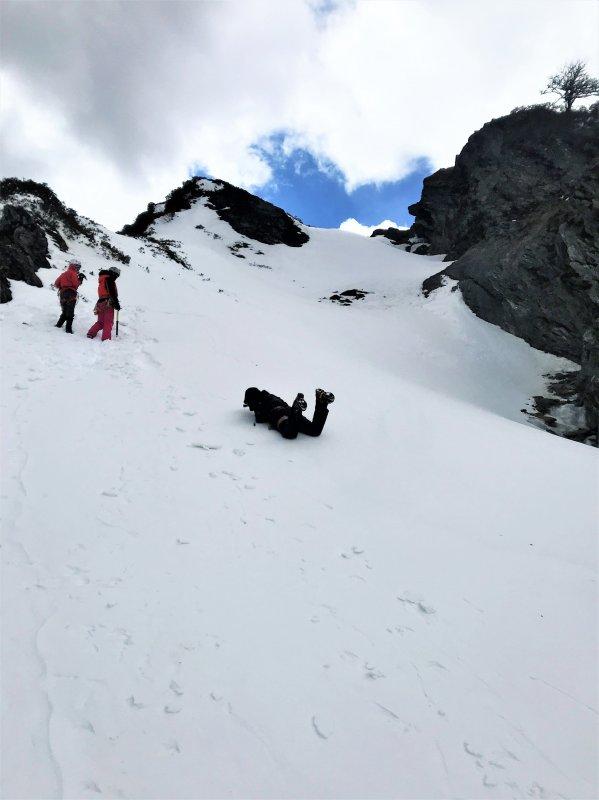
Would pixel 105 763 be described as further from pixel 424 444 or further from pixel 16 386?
pixel 424 444

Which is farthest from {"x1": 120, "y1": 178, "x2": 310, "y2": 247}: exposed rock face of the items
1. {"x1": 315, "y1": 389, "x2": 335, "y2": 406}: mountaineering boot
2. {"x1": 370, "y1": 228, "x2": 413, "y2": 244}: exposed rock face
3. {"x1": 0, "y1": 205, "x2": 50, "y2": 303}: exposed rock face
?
{"x1": 315, "y1": 389, "x2": 335, "y2": 406}: mountaineering boot

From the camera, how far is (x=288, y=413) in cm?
729

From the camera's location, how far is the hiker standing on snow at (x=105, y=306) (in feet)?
33.1

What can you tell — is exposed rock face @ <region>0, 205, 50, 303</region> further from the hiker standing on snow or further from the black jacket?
the black jacket

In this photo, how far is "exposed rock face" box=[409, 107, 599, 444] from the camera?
14.8 metres

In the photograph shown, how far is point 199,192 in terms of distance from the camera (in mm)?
48469

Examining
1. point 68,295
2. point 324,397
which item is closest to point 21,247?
point 68,295

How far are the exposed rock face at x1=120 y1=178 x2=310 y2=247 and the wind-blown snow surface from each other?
3802 centimetres

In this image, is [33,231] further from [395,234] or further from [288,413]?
[395,234]

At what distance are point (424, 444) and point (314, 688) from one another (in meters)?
5.76

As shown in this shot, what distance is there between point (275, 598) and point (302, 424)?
3.91 m

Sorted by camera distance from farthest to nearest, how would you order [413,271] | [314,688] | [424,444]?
[413,271], [424,444], [314,688]

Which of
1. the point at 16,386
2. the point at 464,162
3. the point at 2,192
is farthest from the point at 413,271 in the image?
the point at 16,386

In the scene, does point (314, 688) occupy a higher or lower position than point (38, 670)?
higher
